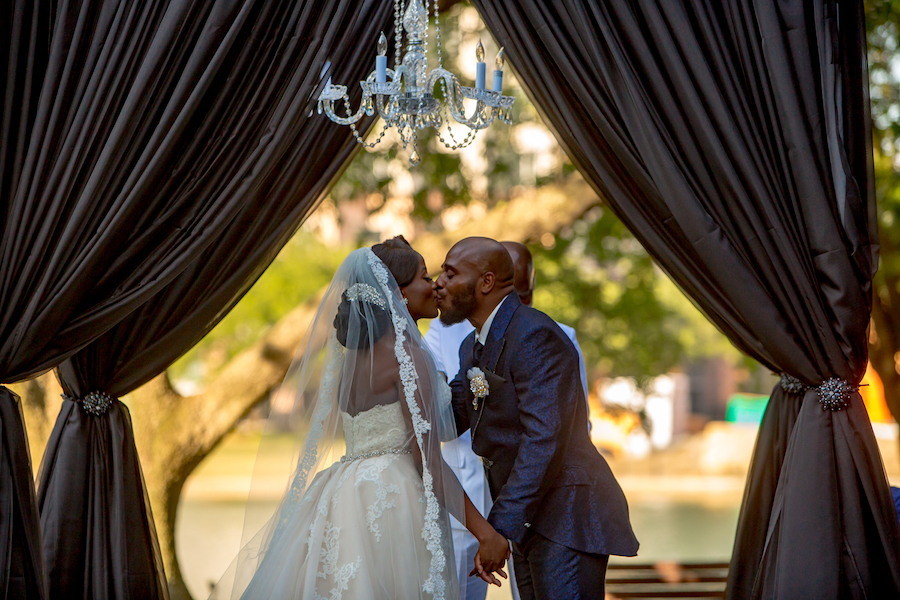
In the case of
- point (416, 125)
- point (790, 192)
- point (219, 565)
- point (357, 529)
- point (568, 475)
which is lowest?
point (219, 565)

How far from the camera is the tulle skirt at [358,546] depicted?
8.14 ft

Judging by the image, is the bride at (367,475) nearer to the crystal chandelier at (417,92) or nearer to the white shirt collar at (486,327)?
the white shirt collar at (486,327)

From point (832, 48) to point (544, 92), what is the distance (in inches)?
41.9

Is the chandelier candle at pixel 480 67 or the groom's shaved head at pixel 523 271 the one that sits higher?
the chandelier candle at pixel 480 67

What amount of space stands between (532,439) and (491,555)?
16.4 inches

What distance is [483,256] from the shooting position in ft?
9.17

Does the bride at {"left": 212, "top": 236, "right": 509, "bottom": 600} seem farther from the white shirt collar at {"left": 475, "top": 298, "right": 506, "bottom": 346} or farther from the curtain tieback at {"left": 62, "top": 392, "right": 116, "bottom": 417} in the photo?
the curtain tieback at {"left": 62, "top": 392, "right": 116, "bottom": 417}

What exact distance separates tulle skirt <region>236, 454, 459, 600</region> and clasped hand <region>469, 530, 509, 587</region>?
0.38 ft

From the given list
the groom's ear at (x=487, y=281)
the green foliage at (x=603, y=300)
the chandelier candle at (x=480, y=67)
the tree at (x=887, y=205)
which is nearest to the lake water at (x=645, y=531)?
the green foliage at (x=603, y=300)

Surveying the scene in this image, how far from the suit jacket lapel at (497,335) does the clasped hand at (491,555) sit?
579 mm

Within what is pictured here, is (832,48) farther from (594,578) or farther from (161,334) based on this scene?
(161,334)

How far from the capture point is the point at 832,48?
2789 millimetres

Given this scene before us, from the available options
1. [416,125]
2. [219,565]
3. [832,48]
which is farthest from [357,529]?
[219,565]

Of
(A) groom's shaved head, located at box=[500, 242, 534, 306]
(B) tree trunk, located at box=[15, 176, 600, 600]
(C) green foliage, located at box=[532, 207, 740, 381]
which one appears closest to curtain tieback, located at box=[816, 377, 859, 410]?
(A) groom's shaved head, located at box=[500, 242, 534, 306]
